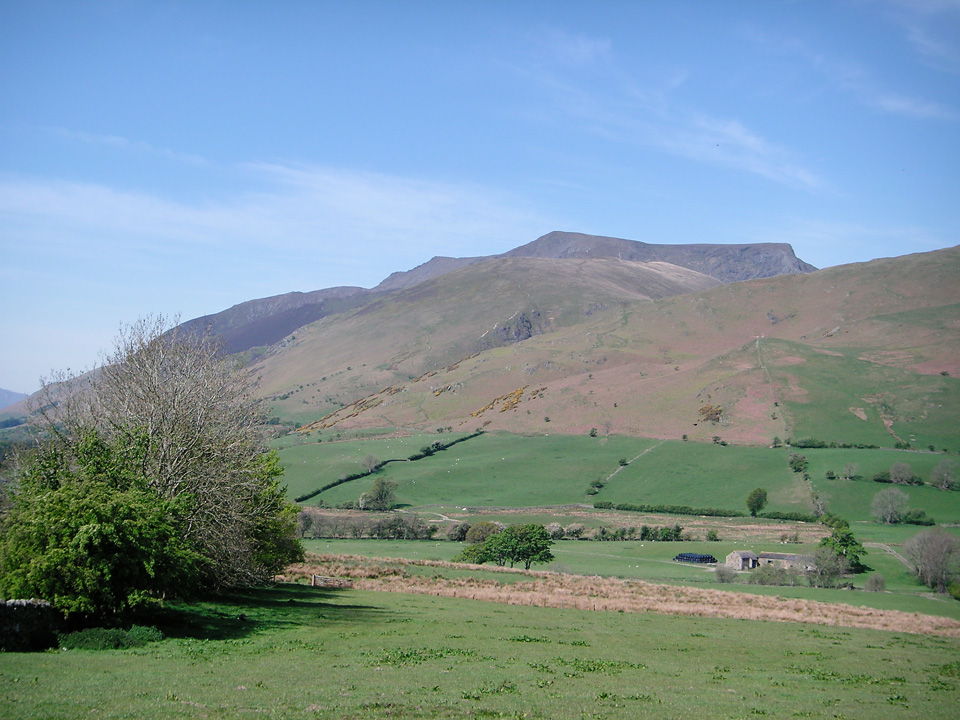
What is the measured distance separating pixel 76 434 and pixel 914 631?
162 feet

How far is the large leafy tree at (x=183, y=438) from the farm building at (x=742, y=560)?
6348 centimetres

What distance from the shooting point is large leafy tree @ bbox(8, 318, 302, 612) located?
3188 cm

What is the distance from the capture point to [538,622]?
127 ft

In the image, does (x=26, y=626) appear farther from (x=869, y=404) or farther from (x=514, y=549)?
(x=869, y=404)

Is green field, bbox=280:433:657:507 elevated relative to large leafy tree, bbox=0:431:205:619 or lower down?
lower down

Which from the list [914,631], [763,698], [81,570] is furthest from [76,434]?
[914,631]

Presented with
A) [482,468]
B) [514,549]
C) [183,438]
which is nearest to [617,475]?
[482,468]

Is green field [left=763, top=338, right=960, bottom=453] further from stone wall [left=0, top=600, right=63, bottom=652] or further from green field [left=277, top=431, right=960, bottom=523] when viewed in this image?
stone wall [left=0, top=600, right=63, bottom=652]

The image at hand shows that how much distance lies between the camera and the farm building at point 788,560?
82.8 m

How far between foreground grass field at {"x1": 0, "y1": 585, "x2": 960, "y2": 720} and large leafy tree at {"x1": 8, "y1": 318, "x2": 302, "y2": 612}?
11.0 ft

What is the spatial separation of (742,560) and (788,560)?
5.12 m

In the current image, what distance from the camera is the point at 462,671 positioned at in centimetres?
2316

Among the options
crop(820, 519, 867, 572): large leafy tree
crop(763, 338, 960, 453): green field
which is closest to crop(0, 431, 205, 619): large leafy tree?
crop(820, 519, 867, 572): large leafy tree

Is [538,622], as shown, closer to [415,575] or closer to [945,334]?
[415,575]
